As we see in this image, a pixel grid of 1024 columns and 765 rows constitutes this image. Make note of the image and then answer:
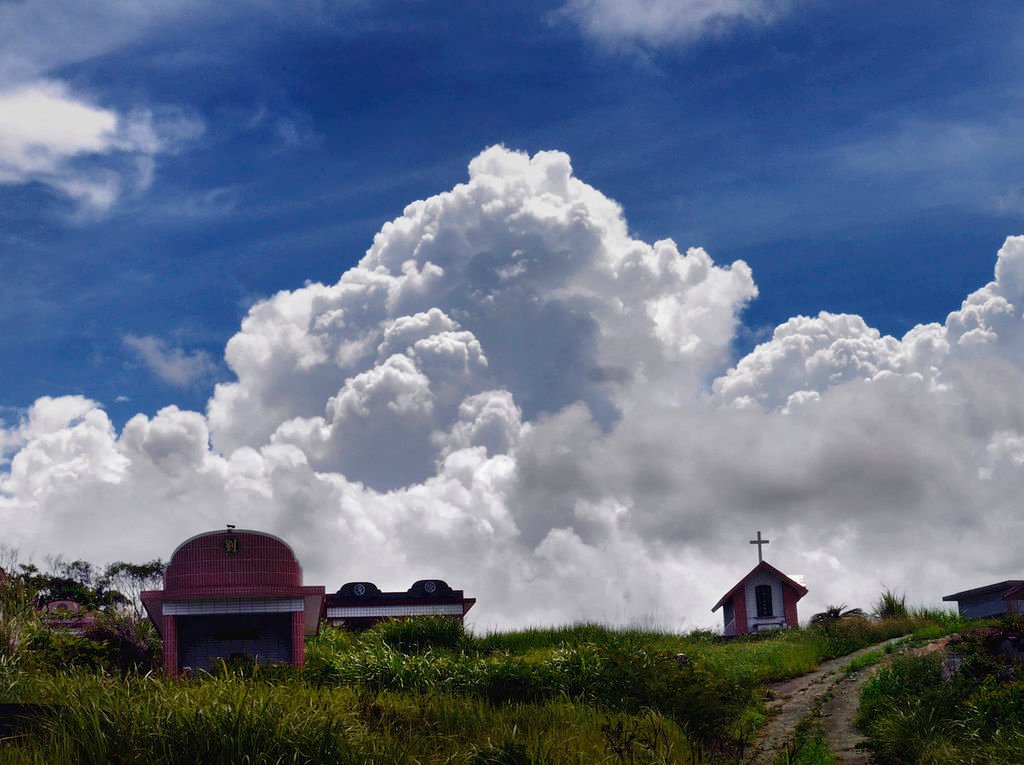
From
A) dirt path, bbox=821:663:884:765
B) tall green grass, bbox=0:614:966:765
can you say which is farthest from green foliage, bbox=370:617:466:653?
dirt path, bbox=821:663:884:765

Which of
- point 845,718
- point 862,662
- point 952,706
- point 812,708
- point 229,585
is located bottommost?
point 845,718

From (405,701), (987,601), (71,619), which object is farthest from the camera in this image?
(987,601)

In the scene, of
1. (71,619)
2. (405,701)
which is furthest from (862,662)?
(71,619)

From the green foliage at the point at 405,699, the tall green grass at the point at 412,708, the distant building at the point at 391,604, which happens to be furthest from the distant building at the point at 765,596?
the tall green grass at the point at 412,708

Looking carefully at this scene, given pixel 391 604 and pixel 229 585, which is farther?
pixel 391 604

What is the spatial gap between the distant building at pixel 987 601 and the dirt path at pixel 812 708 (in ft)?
63.0

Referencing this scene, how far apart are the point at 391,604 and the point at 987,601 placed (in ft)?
90.9

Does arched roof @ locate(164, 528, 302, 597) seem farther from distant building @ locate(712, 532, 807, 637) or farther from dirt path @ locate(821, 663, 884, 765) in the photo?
distant building @ locate(712, 532, 807, 637)

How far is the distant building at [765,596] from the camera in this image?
1999 inches

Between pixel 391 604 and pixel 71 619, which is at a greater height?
pixel 391 604

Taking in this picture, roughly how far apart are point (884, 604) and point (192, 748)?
32154 mm

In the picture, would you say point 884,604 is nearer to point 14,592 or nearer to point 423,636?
point 423,636

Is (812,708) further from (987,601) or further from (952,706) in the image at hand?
(987,601)

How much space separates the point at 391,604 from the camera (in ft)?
151
